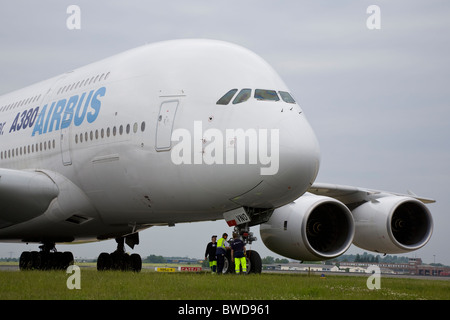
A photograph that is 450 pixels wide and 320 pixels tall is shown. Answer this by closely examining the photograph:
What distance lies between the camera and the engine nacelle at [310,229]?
54.3 ft

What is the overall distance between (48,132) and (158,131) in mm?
4367

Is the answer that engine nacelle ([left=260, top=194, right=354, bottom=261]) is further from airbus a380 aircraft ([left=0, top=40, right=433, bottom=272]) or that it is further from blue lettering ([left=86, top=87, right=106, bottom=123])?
blue lettering ([left=86, top=87, right=106, bottom=123])

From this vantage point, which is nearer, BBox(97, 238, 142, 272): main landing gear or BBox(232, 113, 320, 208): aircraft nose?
BBox(232, 113, 320, 208): aircraft nose

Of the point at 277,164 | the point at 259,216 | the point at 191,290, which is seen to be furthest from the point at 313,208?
the point at 191,290

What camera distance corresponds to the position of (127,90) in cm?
1558

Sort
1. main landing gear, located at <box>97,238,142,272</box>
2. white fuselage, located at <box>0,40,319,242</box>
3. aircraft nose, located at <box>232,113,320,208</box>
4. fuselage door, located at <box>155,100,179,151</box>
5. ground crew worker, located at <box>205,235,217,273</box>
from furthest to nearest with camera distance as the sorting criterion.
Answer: main landing gear, located at <box>97,238,142,272</box>, ground crew worker, located at <box>205,235,217,273</box>, fuselage door, located at <box>155,100,179,151</box>, white fuselage, located at <box>0,40,319,242</box>, aircraft nose, located at <box>232,113,320,208</box>

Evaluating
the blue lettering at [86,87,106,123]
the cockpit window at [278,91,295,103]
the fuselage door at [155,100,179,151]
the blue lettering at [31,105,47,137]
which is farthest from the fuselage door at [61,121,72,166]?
the cockpit window at [278,91,295,103]

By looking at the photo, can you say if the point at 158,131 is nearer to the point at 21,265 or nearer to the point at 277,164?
the point at 277,164

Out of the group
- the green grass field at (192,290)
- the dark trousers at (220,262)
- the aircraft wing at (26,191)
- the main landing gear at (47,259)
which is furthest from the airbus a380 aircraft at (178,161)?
the green grass field at (192,290)

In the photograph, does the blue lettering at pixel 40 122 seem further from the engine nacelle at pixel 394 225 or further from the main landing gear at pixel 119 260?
the engine nacelle at pixel 394 225

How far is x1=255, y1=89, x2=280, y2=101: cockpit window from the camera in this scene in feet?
46.1

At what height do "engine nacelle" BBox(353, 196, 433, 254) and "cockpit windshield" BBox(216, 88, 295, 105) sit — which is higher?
"cockpit windshield" BBox(216, 88, 295, 105)

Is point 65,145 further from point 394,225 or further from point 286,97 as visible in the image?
point 394,225

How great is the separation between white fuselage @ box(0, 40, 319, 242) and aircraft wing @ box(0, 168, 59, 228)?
35 cm
